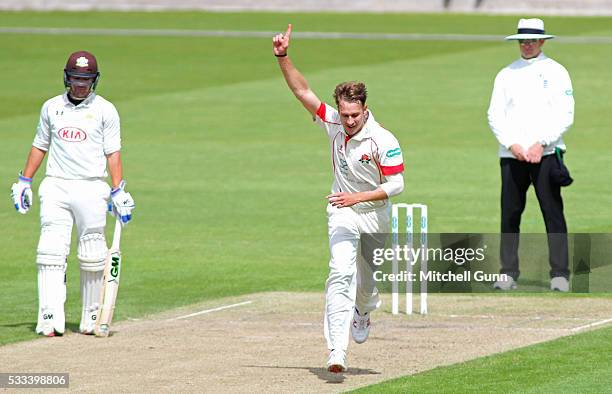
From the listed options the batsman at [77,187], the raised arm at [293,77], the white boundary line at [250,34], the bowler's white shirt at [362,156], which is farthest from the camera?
the white boundary line at [250,34]

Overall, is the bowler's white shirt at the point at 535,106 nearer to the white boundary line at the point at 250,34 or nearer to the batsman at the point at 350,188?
the batsman at the point at 350,188

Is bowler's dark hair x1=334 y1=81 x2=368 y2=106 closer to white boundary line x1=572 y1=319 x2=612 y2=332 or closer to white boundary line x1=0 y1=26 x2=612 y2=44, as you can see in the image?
white boundary line x1=572 y1=319 x2=612 y2=332

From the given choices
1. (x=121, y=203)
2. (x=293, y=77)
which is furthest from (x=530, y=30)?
(x=121, y=203)

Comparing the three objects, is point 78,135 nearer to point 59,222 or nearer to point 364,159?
point 59,222

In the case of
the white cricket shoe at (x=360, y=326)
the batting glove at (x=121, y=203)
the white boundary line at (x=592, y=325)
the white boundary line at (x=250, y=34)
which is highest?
the white boundary line at (x=250, y=34)

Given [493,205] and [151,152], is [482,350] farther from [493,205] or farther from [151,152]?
[151,152]

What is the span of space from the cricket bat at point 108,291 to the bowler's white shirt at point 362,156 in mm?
2212

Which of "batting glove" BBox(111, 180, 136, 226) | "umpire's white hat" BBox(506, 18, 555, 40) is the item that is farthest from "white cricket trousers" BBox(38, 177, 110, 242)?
"umpire's white hat" BBox(506, 18, 555, 40)

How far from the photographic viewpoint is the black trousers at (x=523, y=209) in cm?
1271

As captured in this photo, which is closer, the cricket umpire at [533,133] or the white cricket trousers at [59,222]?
the white cricket trousers at [59,222]

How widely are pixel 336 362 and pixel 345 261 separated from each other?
0.66m

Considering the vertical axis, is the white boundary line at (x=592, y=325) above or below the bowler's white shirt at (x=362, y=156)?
below

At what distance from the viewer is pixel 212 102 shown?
2672 centimetres

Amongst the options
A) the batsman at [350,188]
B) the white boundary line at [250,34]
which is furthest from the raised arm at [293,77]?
the white boundary line at [250,34]
